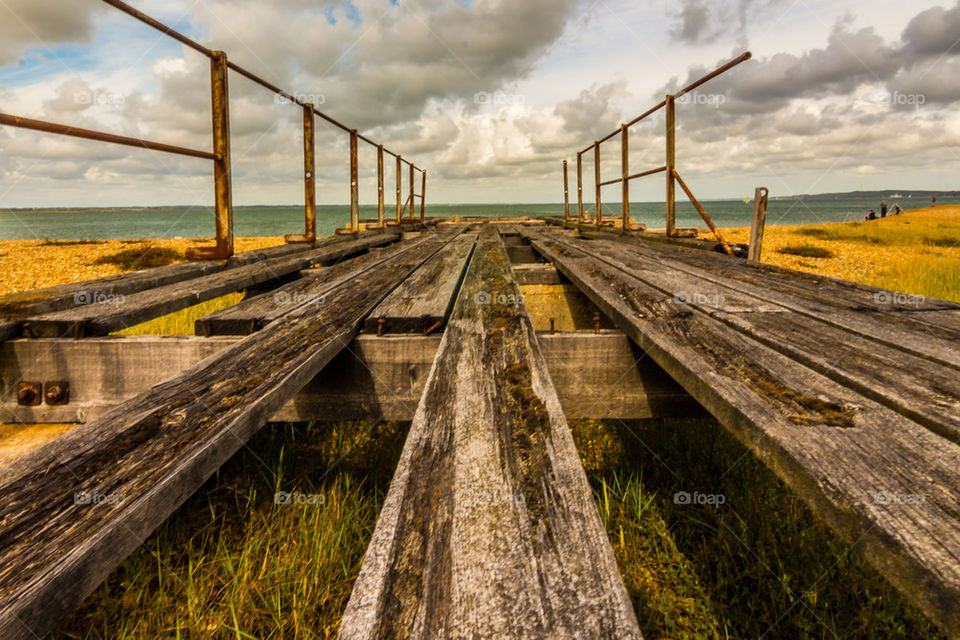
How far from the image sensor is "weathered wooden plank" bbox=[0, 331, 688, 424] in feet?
4.99

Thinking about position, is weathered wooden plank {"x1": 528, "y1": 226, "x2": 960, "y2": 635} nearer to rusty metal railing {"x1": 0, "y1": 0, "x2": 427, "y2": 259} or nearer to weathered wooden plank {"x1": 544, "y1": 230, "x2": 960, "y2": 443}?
weathered wooden plank {"x1": 544, "y1": 230, "x2": 960, "y2": 443}

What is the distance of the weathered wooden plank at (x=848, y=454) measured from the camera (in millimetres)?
587

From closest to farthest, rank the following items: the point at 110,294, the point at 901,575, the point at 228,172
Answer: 1. the point at 901,575
2. the point at 110,294
3. the point at 228,172

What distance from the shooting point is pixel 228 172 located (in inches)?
129

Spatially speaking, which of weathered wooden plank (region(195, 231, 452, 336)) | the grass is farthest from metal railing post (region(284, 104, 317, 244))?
the grass

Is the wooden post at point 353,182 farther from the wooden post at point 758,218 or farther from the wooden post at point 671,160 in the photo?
the wooden post at point 758,218

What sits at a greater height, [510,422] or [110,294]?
[110,294]

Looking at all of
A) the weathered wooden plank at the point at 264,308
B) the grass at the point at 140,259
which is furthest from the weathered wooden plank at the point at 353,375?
the grass at the point at 140,259

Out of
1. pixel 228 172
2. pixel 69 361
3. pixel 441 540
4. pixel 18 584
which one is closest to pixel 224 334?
pixel 69 361

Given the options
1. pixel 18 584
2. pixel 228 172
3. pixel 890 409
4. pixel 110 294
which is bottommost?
pixel 18 584

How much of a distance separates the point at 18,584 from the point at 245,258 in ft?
10.6

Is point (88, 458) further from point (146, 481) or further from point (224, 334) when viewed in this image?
point (224, 334)

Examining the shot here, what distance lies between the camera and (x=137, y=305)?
1914 millimetres

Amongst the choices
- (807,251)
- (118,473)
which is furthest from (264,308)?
(807,251)
